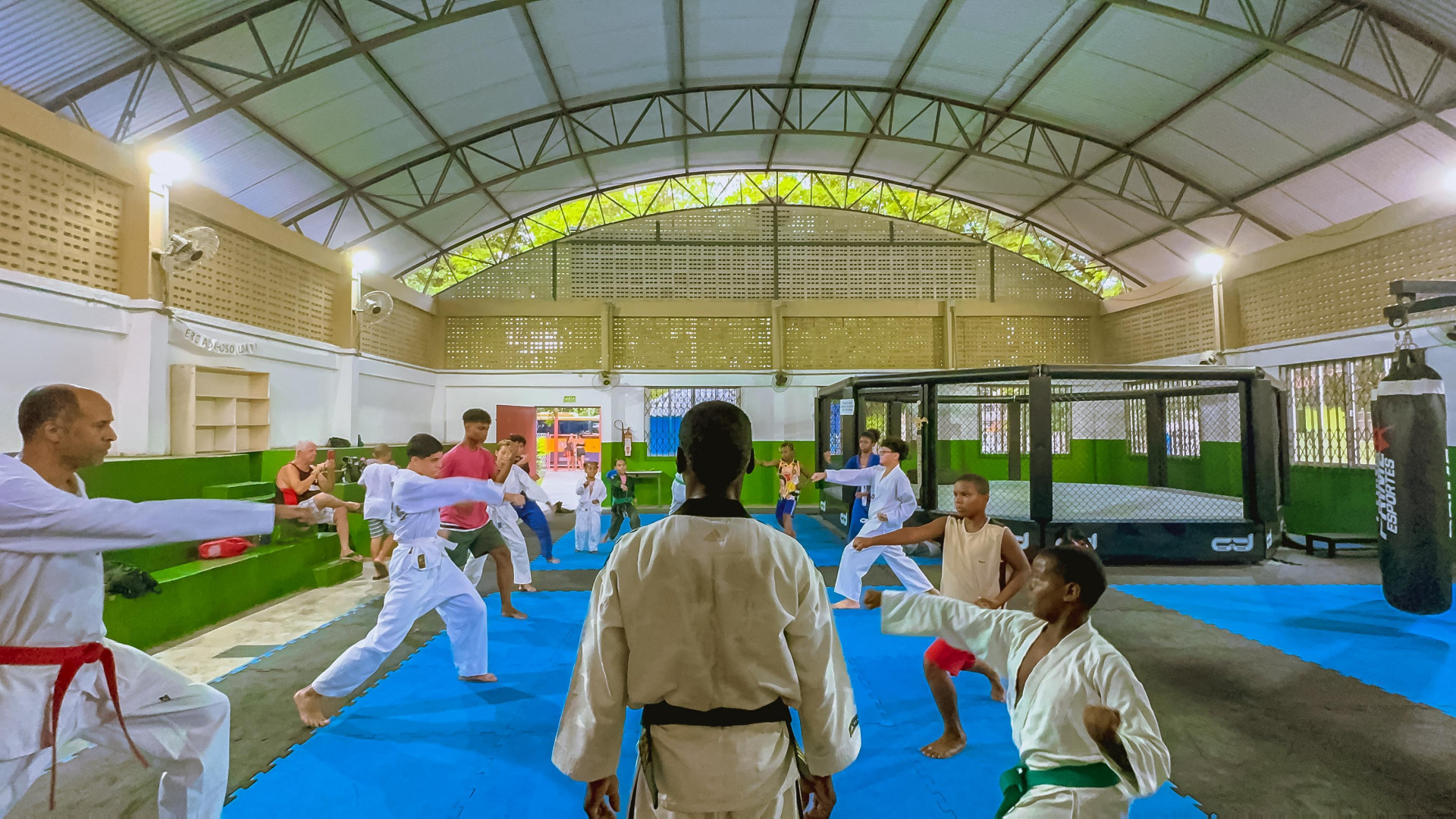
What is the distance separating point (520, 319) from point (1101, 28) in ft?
38.9

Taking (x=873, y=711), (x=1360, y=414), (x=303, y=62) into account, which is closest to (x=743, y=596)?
(x=873, y=711)

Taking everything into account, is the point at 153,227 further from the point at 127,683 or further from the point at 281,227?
the point at 127,683

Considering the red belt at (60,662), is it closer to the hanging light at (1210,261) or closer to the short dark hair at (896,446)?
the short dark hair at (896,446)

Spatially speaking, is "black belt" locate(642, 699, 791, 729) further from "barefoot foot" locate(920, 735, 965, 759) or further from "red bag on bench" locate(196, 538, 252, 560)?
"red bag on bench" locate(196, 538, 252, 560)

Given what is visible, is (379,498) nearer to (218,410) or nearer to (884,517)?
(884,517)

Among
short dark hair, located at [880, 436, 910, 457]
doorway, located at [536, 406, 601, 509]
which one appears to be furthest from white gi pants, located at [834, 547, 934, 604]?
doorway, located at [536, 406, 601, 509]

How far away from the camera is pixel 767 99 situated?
36.2 feet

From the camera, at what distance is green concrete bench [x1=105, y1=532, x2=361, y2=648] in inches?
198

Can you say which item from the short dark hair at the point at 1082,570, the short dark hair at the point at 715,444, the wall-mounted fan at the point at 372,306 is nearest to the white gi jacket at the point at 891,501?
the short dark hair at the point at 1082,570

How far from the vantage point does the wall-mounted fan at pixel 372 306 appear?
432 inches

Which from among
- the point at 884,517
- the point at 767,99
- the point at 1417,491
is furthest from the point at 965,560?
the point at 767,99

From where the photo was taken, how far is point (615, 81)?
1066cm

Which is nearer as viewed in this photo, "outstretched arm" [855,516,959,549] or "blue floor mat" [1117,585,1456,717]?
"outstretched arm" [855,516,959,549]

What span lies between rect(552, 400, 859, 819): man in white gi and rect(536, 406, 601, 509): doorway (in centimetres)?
1347
